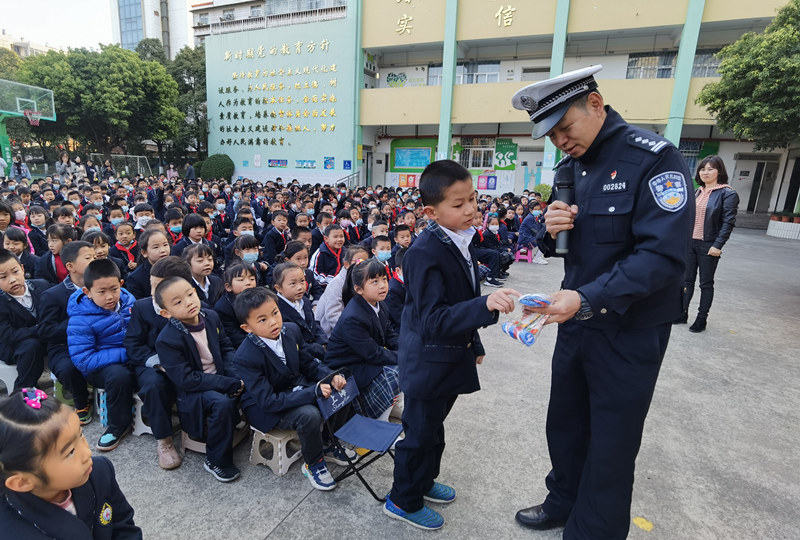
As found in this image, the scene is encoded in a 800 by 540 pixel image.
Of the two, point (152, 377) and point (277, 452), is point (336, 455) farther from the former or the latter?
point (152, 377)

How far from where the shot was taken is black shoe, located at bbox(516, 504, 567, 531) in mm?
1903

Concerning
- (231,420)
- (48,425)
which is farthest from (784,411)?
(48,425)

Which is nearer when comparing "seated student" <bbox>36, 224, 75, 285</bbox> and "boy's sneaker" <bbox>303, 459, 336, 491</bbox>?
"boy's sneaker" <bbox>303, 459, 336, 491</bbox>

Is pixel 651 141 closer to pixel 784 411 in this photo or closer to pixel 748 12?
pixel 784 411

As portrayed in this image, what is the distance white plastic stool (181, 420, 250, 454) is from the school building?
1483 centimetres

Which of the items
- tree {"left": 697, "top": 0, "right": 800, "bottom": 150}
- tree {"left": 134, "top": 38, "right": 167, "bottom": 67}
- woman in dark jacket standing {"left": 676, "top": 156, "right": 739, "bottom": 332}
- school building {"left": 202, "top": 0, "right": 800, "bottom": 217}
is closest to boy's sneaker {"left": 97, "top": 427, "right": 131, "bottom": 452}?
woman in dark jacket standing {"left": 676, "top": 156, "right": 739, "bottom": 332}

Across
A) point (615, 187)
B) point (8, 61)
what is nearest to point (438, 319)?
point (615, 187)

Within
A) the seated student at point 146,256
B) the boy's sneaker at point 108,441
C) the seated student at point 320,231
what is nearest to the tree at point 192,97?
the seated student at point 320,231

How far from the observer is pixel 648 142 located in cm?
145

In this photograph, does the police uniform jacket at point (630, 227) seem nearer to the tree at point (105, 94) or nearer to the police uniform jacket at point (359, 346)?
the police uniform jacket at point (359, 346)

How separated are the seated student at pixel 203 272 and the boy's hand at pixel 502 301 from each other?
2.67 meters

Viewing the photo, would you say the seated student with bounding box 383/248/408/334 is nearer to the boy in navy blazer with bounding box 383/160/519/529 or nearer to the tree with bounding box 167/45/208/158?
the boy in navy blazer with bounding box 383/160/519/529

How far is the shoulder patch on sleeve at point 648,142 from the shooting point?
4.67 ft

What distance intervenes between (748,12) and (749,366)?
563 inches
